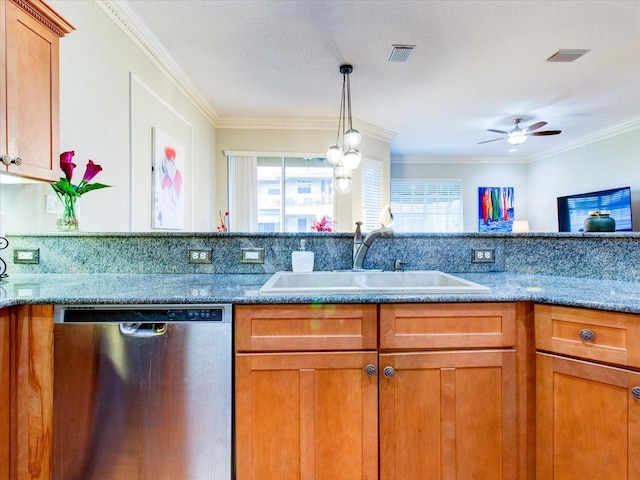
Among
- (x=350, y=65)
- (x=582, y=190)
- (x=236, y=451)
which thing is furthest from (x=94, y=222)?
(x=582, y=190)

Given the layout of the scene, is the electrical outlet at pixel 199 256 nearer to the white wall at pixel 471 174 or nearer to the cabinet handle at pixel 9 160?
the cabinet handle at pixel 9 160

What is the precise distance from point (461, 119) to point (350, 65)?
2.21 metres

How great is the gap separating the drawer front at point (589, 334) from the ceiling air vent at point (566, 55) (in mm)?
2840

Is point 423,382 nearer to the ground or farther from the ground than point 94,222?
nearer to the ground

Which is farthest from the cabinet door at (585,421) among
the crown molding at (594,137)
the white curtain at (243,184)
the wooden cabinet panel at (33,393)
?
the crown molding at (594,137)

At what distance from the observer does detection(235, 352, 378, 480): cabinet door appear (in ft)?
3.29

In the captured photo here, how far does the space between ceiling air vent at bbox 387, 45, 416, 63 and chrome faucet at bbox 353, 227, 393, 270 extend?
200 centimetres

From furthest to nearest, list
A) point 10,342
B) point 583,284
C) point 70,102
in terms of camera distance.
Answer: point 70,102, point 583,284, point 10,342

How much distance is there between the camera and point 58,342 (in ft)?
3.27

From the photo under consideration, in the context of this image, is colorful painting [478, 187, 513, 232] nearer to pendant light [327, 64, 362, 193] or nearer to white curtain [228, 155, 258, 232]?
pendant light [327, 64, 362, 193]

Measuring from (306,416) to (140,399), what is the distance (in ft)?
1.69

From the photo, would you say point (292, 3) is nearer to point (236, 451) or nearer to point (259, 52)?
point (259, 52)

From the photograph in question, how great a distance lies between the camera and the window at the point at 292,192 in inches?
178

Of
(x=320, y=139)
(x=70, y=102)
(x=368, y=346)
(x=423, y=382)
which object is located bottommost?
(x=423, y=382)
